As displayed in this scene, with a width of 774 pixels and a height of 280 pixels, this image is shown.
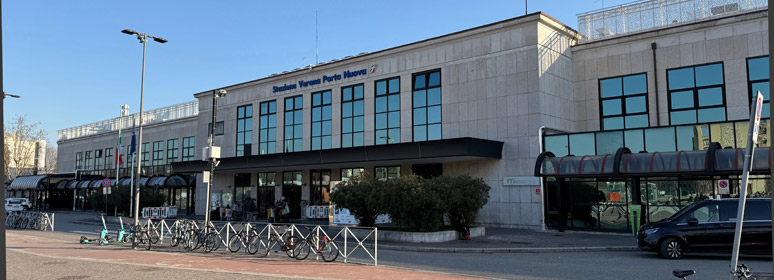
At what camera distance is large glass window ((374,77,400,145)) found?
33156 mm

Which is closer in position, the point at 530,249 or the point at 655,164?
the point at 530,249

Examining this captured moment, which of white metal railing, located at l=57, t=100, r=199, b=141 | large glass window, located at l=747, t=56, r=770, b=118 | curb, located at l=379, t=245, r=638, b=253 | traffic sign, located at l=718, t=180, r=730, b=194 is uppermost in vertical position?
white metal railing, located at l=57, t=100, r=199, b=141

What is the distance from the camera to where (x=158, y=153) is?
57.8 meters

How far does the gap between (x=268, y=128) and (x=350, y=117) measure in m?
8.52

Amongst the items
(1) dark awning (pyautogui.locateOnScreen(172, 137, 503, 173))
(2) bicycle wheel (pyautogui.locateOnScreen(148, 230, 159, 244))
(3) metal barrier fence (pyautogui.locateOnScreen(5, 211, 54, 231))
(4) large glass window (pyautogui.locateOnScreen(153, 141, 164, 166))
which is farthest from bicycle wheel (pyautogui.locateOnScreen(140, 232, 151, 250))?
(4) large glass window (pyautogui.locateOnScreen(153, 141, 164, 166))

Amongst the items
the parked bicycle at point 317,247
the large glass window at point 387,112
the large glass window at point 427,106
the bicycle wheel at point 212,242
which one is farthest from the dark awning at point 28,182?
the parked bicycle at point 317,247

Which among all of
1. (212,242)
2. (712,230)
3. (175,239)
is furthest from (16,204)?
(712,230)

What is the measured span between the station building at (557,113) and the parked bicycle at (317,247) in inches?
496

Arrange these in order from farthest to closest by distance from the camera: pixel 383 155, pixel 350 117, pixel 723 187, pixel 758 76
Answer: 1. pixel 350 117
2. pixel 383 155
3. pixel 758 76
4. pixel 723 187

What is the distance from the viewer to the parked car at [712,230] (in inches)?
585

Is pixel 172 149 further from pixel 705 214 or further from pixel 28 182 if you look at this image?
pixel 705 214

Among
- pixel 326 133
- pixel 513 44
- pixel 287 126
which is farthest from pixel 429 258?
pixel 287 126

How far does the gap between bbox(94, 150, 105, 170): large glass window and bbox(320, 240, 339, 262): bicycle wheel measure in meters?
60.6

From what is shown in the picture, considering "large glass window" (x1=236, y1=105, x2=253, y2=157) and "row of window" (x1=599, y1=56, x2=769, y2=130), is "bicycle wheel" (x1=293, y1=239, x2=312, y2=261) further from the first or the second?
"large glass window" (x1=236, y1=105, x2=253, y2=157)
